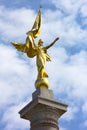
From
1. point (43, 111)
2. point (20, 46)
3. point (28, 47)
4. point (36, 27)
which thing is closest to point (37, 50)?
point (28, 47)

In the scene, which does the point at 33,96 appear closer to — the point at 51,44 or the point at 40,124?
the point at 40,124

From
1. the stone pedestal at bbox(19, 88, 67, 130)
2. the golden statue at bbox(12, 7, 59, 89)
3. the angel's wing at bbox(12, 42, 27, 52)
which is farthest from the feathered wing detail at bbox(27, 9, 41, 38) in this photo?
the stone pedestal at bbox(19, 88, 67, 130)

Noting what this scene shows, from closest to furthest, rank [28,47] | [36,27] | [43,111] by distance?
[43,111] < [28,47] < [36,27]

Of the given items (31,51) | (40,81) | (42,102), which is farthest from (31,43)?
(42,102)

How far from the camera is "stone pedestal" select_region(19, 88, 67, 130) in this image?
22922mm

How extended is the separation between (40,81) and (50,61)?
2.29m

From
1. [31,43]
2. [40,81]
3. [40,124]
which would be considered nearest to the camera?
[40,124]

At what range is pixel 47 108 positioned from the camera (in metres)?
23.3

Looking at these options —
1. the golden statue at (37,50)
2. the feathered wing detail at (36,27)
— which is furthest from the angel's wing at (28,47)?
the feathered wing detail at (36,27)

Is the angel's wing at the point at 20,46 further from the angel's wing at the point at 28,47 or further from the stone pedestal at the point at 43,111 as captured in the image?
the stone pedestal at the point at 43,111

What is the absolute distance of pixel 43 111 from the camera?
23.2 meters

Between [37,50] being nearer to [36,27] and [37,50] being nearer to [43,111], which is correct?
[36,27]

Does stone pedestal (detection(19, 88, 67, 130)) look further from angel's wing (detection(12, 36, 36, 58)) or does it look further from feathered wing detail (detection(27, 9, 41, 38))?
feathered wing detail (detection(27, 9, 41, 38))

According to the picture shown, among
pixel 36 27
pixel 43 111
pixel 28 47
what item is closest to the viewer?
pixel 43 111
